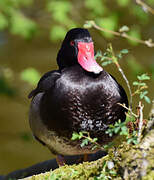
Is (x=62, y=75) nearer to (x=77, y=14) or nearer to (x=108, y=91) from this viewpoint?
(x=108, y=91)

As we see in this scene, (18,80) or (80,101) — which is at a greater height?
(80,101)

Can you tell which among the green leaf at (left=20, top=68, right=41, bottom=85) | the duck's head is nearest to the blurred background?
the green leaf at (left=20, top=68, right=41, bottom=85)

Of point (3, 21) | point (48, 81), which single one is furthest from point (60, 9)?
point (48, 81)

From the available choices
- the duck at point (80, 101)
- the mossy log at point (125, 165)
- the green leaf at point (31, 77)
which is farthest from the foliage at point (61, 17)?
the mossy log at point (125, 165)

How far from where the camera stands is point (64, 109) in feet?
10.1

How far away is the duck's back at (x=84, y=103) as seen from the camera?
9.91 feet

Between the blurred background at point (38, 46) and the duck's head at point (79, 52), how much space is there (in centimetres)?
247

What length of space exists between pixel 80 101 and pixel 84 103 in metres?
0.03

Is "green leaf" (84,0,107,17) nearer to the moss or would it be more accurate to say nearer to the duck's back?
the duck's back

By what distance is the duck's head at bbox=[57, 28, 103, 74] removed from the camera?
119 inches

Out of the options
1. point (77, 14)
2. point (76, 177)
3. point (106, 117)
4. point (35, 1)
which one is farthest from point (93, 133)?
point (35, 1)

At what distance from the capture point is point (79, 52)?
317 centimetres

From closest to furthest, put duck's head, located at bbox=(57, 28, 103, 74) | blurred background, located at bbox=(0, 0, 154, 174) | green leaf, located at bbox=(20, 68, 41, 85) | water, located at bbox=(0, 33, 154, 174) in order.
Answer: duck's head, located at bbox=(57, 28, 103, 74) → blurred background, located at bbox=(0, 0, 154, 174) → green leaf, located at bbox=(20, 68, 41, 85) → water, located at bbox=(0, 33, 154, 174)

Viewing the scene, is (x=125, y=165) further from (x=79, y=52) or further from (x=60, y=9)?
(x=60, y=9)
